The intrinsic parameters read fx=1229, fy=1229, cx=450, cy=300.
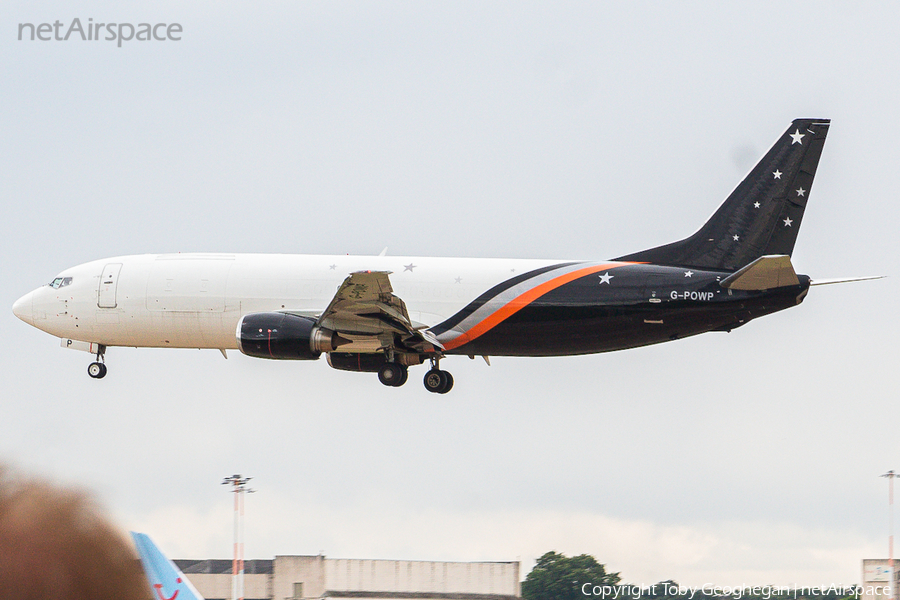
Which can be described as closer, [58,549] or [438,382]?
[58,549]

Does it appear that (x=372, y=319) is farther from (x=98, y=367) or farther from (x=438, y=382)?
(x=98, y=367)

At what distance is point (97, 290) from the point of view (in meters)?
42.7

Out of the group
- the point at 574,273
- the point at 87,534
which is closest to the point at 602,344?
the point at 574,273

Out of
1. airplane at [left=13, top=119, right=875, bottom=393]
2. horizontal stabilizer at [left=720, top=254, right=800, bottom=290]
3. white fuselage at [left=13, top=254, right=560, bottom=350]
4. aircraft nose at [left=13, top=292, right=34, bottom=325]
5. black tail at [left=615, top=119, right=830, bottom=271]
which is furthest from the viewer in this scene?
aircraft nose at [left=13, top=292, right=34, bottom=325]

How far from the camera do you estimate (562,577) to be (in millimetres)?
50438

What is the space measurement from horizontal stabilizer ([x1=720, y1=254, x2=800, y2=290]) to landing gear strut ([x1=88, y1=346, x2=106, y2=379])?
71.5ft

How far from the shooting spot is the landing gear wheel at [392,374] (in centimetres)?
4031

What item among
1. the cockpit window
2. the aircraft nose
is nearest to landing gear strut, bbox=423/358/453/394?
the cockpit window

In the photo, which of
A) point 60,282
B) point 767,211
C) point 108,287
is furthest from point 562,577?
point 60,282

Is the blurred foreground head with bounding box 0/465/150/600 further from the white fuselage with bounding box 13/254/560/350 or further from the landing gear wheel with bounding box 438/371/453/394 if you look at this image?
the landing gear wheel with bounding box 438/371/453/394

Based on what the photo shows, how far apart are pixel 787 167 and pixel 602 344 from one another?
321 inches

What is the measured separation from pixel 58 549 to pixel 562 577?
86.7 feet

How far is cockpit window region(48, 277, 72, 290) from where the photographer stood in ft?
143

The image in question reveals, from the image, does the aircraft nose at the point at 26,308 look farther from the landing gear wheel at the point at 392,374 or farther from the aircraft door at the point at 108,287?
the landing gear wheel at the point at 392,374
